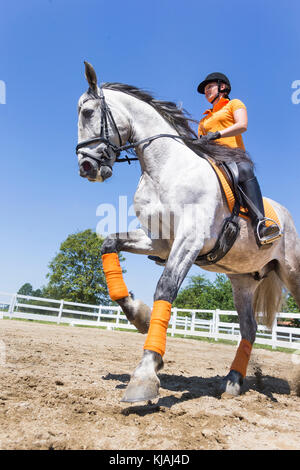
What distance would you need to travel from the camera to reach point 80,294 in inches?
1602

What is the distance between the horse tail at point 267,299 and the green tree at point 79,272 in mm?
Answer: 35751

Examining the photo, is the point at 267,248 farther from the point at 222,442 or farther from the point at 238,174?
the point at 222,442

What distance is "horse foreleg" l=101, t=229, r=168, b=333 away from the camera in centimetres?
339

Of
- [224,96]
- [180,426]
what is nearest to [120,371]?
[180,426]

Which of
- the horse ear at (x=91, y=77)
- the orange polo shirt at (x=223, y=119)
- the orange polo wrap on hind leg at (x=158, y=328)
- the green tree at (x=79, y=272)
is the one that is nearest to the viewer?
the orange polo wrap on hind leg at (x=158, y=328)

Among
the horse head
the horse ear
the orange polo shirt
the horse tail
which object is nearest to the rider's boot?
→ the orange polo shirt

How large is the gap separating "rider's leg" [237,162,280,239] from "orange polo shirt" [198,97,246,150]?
506 millimetres

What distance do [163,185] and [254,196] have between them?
3.83ft

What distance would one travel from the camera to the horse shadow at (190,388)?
2.55 m

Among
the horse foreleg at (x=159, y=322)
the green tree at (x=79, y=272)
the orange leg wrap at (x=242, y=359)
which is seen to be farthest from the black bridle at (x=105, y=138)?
the green tree at (x=79, y=272)

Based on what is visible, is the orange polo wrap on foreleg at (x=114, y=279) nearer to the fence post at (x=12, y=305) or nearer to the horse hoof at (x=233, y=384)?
the horse hoof at (x=233, y=384)

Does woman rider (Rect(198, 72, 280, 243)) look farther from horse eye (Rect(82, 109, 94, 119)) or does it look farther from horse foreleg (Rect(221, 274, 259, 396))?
horse eye (Rect(82, 109, 94, 119))
